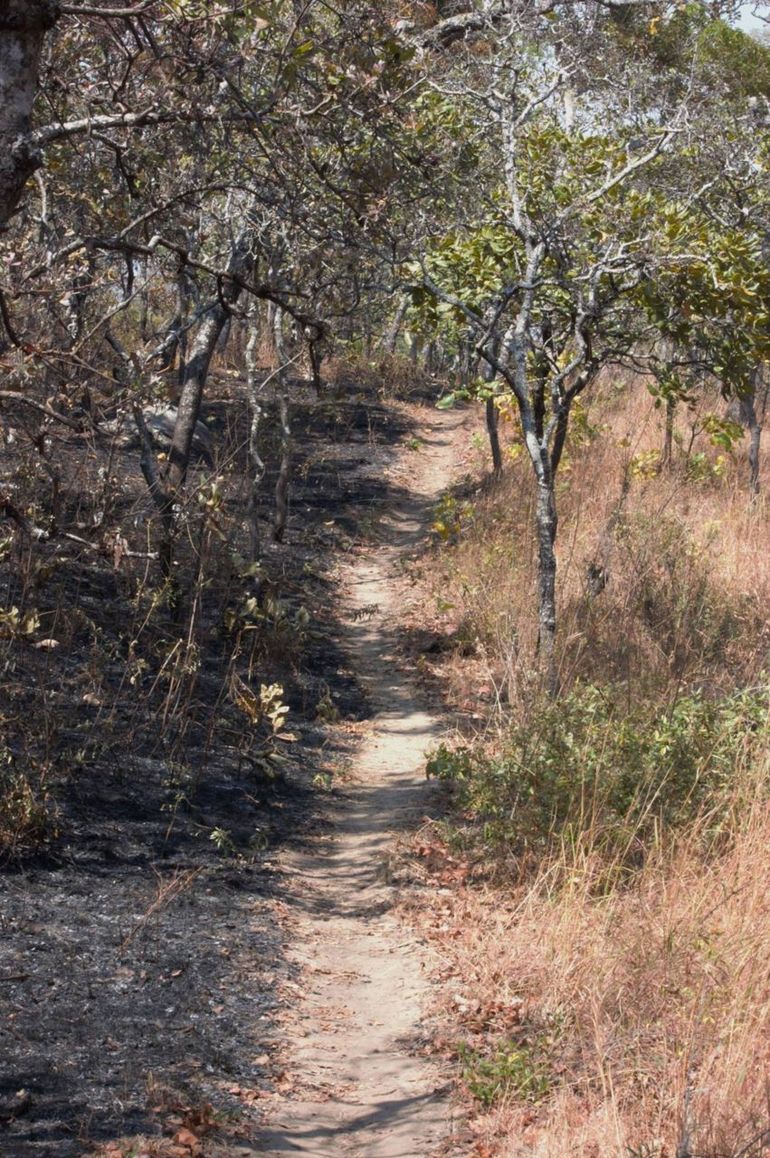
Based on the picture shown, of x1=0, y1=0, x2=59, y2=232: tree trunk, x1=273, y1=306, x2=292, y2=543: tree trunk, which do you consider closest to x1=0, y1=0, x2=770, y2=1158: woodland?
x1=0, y1=0, x2=59, y2=232: tree trunk

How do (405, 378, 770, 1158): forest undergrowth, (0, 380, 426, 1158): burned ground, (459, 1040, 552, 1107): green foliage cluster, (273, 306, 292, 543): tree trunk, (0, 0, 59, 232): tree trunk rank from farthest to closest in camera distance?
(273, 306, 292, 543): tree trunk → (0, 380, 426, 1158): burned ground → (459, 1040, 552, 1107): green foliage cluster → (405, 378, 770, 1158): forest undergrowth → (0, 0, 59, 232): tree trunk

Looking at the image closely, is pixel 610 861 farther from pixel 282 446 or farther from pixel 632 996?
pixel 282 446

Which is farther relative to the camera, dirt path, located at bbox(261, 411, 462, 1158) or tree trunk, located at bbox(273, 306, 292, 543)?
tree trunk, located at bbox(273, 306, 292, 543)

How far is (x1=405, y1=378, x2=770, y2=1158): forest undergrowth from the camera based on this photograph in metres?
4.07

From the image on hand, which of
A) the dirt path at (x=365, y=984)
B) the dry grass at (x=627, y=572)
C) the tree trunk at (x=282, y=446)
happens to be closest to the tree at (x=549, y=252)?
the dry grass at (x=627, y=572)

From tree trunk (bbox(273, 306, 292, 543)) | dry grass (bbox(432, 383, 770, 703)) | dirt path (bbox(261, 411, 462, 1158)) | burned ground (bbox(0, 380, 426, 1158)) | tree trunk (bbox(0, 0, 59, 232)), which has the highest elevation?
tree trunk (bbox(0, 0, 59, 232))

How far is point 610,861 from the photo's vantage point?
19.5 feet

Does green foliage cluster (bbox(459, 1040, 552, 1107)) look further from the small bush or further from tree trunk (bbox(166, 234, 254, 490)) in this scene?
tree trunk (bbox(166, 234, 254, 490))

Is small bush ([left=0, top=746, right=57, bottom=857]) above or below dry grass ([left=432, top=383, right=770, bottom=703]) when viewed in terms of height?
below

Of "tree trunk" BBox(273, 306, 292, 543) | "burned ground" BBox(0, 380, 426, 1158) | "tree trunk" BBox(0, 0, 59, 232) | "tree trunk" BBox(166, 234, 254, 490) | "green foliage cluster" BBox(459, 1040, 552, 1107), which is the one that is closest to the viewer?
"tree trunk" BBox(0, 0, 59, 232)

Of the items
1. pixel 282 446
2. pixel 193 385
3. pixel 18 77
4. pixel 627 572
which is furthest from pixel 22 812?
pixel 282 446

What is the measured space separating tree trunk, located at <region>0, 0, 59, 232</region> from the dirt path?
3025 mm

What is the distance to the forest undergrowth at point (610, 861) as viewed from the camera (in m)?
4.07

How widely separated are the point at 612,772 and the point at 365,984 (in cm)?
157
